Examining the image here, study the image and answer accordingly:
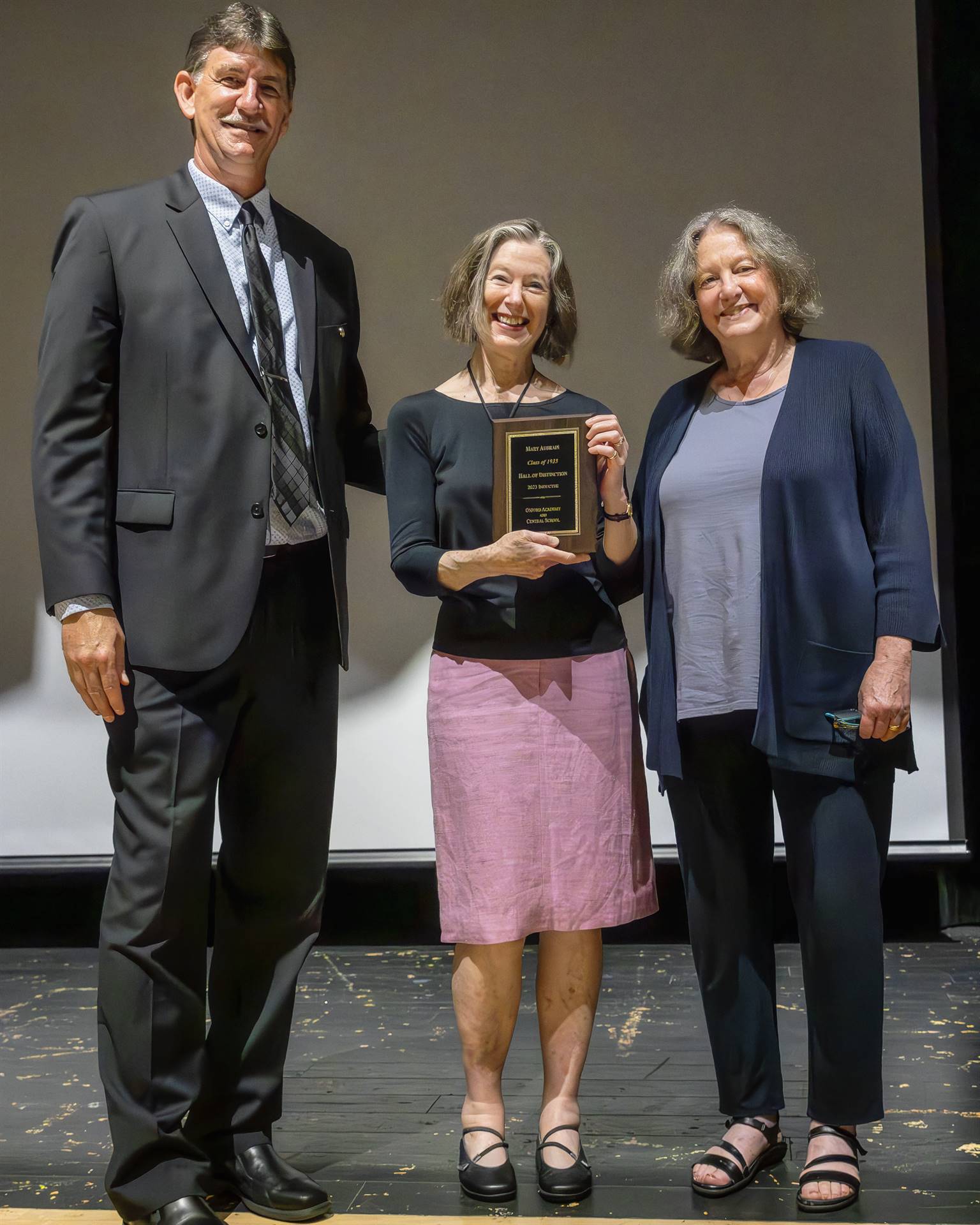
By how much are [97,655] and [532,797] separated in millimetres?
791

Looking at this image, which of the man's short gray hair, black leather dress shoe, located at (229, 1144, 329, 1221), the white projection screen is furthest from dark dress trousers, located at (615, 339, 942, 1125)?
the white projection screen

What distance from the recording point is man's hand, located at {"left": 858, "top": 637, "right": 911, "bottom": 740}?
2.07 meters

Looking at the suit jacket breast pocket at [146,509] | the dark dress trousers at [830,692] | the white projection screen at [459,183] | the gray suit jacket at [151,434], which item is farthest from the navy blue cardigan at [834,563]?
the white projection screen at [459,183]

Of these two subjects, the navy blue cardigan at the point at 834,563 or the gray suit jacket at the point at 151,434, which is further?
the navy blue cardigan at the point at 834,563

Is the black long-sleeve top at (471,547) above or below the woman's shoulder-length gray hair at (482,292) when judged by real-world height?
below

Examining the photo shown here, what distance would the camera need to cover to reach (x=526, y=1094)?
2.79 m

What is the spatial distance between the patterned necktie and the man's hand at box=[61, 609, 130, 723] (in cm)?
35

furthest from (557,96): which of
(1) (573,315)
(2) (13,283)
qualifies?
(1) (573,315)

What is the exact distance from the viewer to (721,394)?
2.34 metres

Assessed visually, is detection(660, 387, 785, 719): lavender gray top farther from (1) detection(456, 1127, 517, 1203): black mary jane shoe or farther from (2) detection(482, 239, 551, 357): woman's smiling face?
(1) detection(456, 1127, 517, 1203): black mary jane shoe

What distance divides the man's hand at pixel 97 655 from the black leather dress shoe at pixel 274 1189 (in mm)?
801

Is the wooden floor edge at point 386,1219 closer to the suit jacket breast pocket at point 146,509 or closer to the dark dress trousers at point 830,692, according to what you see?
the dark dress trousers at point 830,692

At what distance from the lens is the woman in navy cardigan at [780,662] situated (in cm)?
211

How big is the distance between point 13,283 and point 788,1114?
3946 mm
